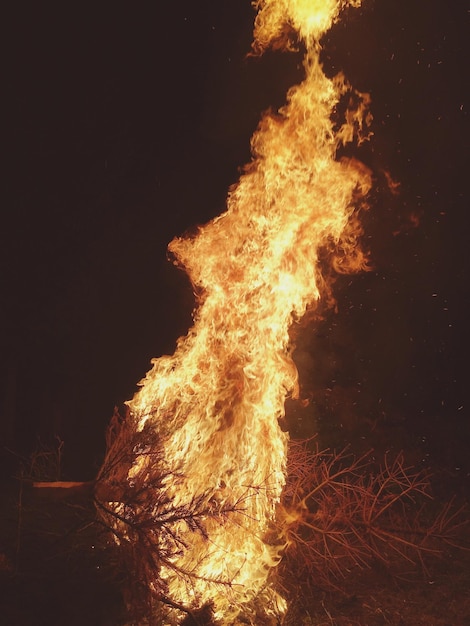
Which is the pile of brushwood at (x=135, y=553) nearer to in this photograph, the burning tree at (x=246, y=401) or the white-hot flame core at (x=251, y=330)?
the burning tree at (x=246, y=401)

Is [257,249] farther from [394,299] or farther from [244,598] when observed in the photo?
[394,299]

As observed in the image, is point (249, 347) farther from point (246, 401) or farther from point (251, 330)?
point (246, 401)

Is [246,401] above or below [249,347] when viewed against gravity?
below

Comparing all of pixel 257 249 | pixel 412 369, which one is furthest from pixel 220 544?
pixel 412 369

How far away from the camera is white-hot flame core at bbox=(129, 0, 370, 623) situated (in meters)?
4.74

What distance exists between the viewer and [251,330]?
17.0 feet

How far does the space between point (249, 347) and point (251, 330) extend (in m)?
0.16

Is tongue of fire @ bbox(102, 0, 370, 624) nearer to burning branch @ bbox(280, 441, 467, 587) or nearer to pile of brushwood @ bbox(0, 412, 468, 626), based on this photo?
pile of brushwood @ bbox(0, 412, 468, 626)

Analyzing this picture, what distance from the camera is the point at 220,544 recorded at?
473 centimetres

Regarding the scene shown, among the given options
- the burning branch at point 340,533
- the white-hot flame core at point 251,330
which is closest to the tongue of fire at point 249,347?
the white-hot flame core at point 251,330

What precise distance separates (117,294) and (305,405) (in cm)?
366

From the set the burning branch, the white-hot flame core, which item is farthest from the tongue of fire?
the burning branch

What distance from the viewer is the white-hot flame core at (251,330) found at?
4.74 metres

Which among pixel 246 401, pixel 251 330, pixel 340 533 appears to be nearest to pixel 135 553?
pixel 246 401
